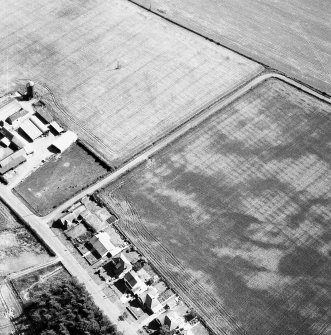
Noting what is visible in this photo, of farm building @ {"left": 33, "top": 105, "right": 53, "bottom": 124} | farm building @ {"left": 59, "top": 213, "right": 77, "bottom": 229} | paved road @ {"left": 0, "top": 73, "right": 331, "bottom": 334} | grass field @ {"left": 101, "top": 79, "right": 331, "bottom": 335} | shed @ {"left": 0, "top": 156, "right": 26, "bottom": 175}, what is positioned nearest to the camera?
paved road @ {"left": 0, "top": 73, "right": 331, "bottom": 334}

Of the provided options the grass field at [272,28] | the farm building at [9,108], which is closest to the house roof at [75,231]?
the farm building at [9,108]

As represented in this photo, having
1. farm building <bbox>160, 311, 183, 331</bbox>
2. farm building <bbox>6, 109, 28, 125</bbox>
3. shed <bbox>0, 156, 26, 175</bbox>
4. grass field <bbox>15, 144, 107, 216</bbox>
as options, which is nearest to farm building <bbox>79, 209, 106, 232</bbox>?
grass field <bbox>15, 144, 107, 216</bbox>

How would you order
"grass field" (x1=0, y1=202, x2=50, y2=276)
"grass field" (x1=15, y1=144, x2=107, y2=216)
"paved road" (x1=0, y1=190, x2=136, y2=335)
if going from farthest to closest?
"grass field" (x1=15, y1=144, x2=107, y2=216), "grass field" (x1=0, y1=202, x2=50, y2=276), "paved road" (x1=0, y1=190, x2=136, y2=335)

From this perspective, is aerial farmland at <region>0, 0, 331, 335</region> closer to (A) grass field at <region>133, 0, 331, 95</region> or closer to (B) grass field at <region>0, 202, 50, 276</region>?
(B) grass field at <region>0, 202, 50, 276</region>

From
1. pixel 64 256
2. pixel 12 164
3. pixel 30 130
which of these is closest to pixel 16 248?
pixel 64 256

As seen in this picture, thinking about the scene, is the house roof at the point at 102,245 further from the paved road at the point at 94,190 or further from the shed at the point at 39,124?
the shed at the point at 39,124

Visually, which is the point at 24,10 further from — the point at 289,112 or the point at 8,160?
the point at 289,112
